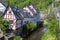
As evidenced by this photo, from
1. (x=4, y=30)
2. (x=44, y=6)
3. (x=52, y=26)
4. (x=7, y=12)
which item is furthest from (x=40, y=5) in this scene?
(x=52, y=26)

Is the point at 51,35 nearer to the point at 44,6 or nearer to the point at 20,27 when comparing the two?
the point at 20,27

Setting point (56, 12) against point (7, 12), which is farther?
point (56, 12)

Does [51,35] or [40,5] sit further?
[40,5]

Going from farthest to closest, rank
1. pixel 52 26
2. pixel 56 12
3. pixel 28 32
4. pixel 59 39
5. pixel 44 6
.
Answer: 1. pixel 44 6
2. pixel 56 12
3. pixel 28 32
4. pixel 52 26
5. pixel 59 39

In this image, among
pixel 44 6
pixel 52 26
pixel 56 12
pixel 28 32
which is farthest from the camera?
pixel 44 6

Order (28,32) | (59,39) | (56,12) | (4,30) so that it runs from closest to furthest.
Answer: (59,39)
(4,30)
(28,32)
(56,12)

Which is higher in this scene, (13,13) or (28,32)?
(13,13)

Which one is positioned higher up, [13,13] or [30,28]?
[13,13]

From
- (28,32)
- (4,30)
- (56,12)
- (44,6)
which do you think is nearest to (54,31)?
(4,30)

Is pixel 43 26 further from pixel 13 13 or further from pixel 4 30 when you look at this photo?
pixel 4 30

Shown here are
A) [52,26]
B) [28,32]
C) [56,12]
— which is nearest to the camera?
[52,26]
